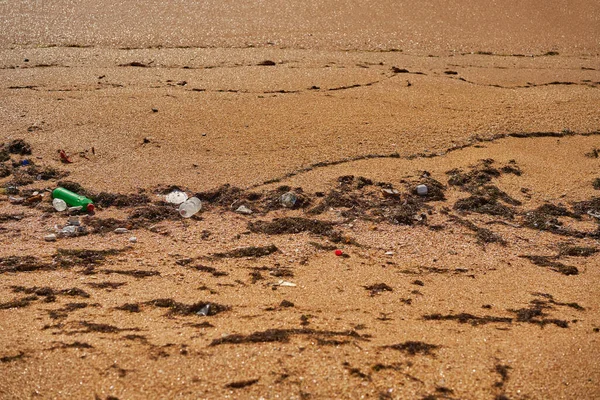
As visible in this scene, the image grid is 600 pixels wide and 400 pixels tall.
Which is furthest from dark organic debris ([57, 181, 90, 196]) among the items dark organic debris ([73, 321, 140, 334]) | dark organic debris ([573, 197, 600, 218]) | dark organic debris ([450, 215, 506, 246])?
dark organic debris ([573, 197, 600, 218])

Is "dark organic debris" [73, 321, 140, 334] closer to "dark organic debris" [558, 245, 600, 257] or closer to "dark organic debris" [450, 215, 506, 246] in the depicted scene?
"dark organic debris" [450, 215, 506, 246]

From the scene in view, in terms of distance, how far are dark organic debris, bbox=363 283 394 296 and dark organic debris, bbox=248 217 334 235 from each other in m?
0.56

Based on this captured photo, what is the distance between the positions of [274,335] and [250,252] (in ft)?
2.69

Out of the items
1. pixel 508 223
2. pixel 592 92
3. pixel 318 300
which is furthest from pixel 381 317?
pixel 592 92

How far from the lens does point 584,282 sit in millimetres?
2773

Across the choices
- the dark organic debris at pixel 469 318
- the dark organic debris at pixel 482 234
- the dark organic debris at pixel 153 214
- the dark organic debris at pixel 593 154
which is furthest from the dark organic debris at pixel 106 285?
the dark organic debris at pixel 593 154

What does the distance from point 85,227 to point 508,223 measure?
7.57ft

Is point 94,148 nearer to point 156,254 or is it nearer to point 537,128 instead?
point 156,254

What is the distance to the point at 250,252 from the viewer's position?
297 cm

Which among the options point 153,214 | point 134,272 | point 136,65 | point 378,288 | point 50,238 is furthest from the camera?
point 136,65

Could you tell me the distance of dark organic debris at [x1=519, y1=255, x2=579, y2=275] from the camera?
9.47ft

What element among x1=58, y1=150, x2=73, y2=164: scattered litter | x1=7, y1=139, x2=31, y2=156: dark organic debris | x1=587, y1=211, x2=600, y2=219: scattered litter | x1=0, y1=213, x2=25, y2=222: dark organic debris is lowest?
x1=0, y1=213, x2=25, y2=222: dark organic debris

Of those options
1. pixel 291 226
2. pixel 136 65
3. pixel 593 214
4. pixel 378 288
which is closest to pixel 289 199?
pixel 291 226

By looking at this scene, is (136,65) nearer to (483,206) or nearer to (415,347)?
(483,206)
